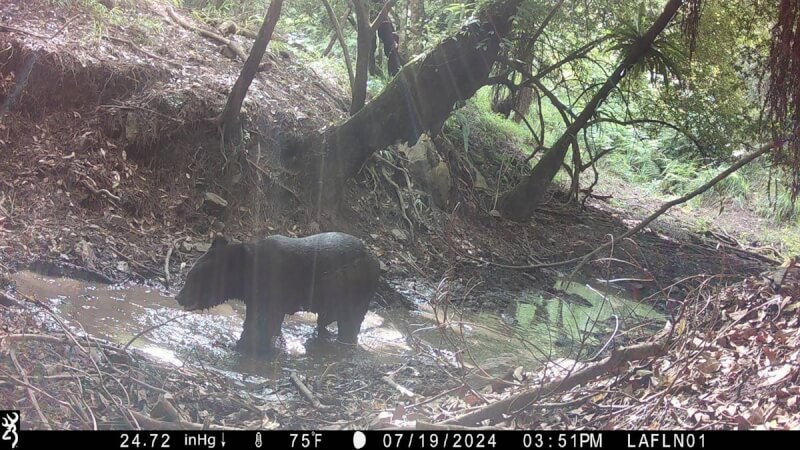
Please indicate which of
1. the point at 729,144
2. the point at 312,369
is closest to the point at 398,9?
the point at 729,144

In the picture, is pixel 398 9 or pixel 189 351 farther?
pixel 398 9

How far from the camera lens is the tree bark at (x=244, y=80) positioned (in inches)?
312

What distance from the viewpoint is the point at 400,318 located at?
764 cm

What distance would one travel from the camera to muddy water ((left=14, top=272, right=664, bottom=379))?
5.37 m

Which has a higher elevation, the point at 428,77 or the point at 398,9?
the point at 398,9

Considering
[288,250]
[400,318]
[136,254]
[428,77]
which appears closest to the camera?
[288,250]

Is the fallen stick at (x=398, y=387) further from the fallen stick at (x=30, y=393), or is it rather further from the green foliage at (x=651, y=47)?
the green foliage at (x=651, y=47)

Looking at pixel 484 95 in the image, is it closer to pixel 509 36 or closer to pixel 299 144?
pixel 509 36
